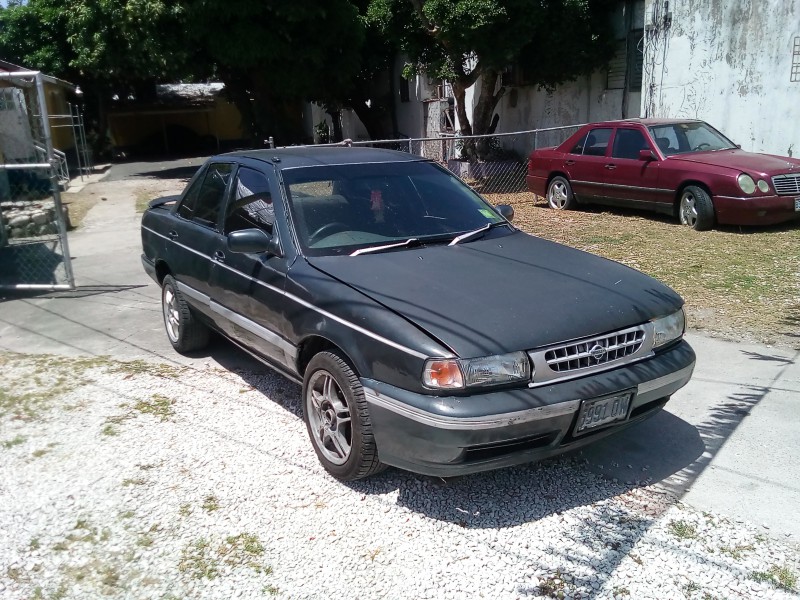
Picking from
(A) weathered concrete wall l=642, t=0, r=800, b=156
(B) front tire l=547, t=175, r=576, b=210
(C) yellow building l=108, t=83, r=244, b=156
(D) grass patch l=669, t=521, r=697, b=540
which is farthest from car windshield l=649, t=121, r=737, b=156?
(C) yellow building l=108, t=83, r=244, b=156

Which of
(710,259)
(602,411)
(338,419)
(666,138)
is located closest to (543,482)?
(602,411)

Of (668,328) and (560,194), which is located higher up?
(668,328)

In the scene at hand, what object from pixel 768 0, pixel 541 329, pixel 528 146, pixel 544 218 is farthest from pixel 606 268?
pixel 528 146

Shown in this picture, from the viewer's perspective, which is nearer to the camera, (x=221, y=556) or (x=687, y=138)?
(x=221, y=556)

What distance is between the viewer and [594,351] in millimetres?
3508

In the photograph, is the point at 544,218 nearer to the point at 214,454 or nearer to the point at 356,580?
the point at 214,454

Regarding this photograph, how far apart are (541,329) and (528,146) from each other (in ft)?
53.7

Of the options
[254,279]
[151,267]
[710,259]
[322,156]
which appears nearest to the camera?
[254,279]

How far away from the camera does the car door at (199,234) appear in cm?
524

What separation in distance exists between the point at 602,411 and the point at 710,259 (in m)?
5.73

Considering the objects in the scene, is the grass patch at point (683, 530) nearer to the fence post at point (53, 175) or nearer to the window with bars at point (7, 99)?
the fence post at point (53, 175)

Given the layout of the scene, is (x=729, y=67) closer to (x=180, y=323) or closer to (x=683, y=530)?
(x=180, y=323)

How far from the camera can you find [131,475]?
4066mm

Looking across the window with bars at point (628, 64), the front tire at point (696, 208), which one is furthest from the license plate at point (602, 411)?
the window with bars at point (628, 64)
